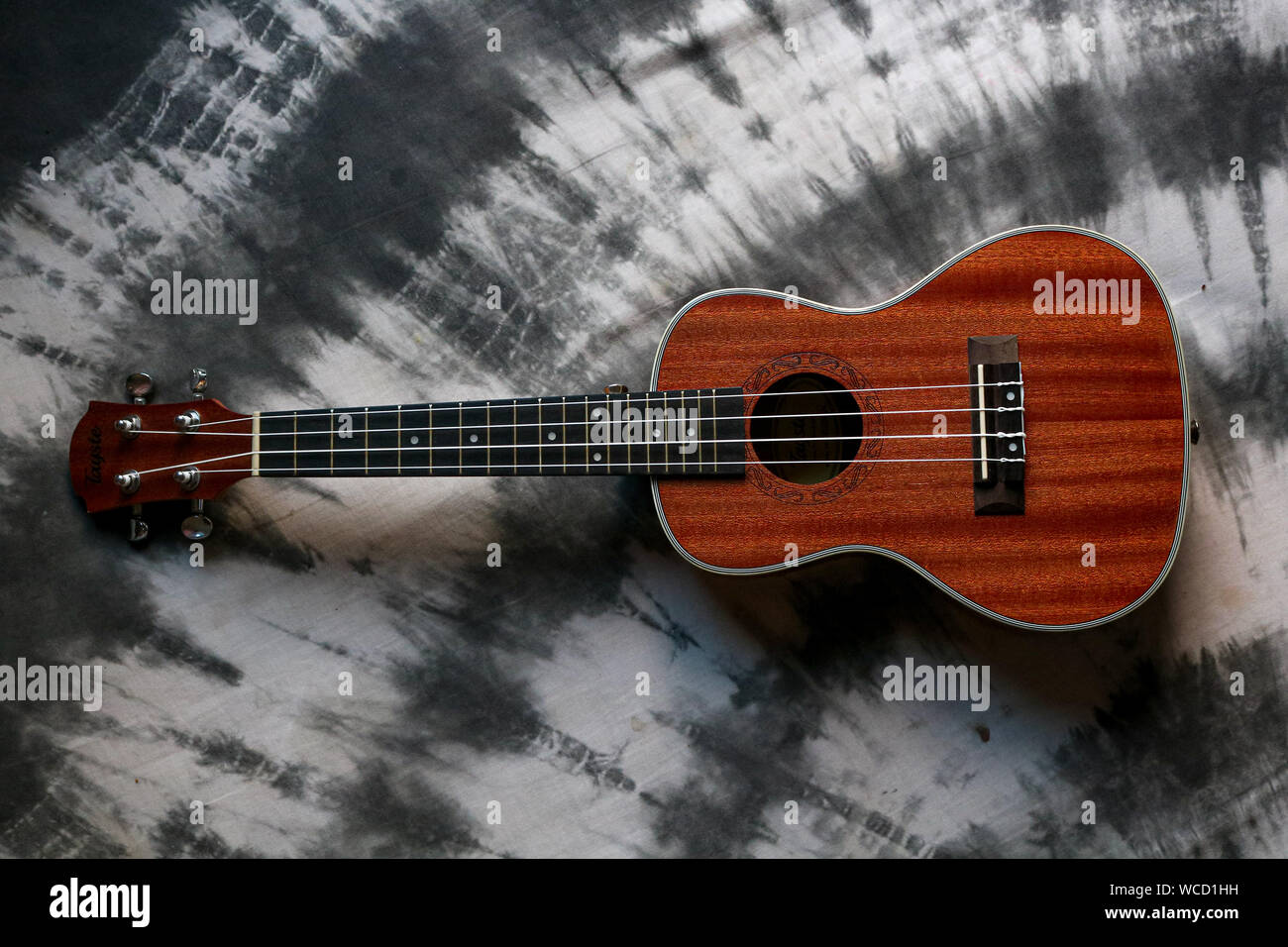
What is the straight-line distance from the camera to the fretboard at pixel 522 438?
222cm

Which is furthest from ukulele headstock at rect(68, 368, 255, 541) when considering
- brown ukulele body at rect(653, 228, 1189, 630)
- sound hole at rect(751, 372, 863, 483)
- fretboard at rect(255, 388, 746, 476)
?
sound hole at rect(751, 372, 863, 483)

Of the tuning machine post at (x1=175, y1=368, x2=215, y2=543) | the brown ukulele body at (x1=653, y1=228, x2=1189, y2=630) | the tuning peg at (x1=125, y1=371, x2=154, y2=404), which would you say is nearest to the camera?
the brown ukulele body at (x1=653, y1=228, x2=1189, y2=630)

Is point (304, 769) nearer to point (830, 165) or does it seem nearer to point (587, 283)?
point (587, 283)

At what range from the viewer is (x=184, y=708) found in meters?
2.50

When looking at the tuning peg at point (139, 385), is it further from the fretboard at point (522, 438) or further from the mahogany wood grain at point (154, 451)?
the fretboard at point (522, 438)

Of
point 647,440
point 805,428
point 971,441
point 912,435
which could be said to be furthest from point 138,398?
point 971,441

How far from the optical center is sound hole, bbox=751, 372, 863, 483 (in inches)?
88.4

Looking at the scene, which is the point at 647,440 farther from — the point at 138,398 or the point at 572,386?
the point at 138,398

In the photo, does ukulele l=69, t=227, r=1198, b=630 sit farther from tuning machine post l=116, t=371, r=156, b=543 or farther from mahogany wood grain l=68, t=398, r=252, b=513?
tuning machine post l=116, t=371, r=156, b=543

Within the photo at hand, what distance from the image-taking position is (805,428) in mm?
2324

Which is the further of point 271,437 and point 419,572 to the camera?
point 419,572

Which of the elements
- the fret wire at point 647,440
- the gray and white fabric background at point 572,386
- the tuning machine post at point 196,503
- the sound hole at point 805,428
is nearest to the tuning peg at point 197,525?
the tuning machine post at point 196,503

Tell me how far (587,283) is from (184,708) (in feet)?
5.17
